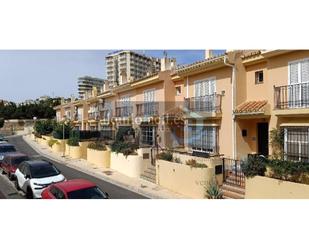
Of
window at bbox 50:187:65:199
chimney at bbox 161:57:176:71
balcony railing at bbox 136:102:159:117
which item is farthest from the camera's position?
chimney at bbox 161:57:176:71

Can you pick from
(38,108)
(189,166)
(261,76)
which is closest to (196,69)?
(261,76)

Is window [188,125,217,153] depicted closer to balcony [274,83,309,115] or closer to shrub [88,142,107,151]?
balcony [274,83,309,115]

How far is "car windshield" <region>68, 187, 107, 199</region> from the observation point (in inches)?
353

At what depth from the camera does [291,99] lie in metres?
11.0

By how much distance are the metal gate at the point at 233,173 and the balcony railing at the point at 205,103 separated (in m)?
3.25

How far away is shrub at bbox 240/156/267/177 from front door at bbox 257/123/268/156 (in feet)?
11.8

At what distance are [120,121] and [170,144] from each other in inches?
294

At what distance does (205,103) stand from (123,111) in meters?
10.6

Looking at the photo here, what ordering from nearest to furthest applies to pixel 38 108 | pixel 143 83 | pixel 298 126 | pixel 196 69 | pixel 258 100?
1. pixel 298 126
2. pixel 258 100
3. pixel 196 69
4. pixel 143 83
5. pixel 38 108

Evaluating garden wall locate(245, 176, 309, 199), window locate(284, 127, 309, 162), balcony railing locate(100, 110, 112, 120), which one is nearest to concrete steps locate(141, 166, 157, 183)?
garden wall locate(245, 176, 309, 199)

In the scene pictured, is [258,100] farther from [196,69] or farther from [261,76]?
[196,69]

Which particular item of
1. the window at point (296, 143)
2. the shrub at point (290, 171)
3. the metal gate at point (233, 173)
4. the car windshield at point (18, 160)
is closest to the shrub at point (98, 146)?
the car windshield at point (18, 160)

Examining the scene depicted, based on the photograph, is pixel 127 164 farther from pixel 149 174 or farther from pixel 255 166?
pixel 255 166

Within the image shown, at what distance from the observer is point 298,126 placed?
10.7 metres
